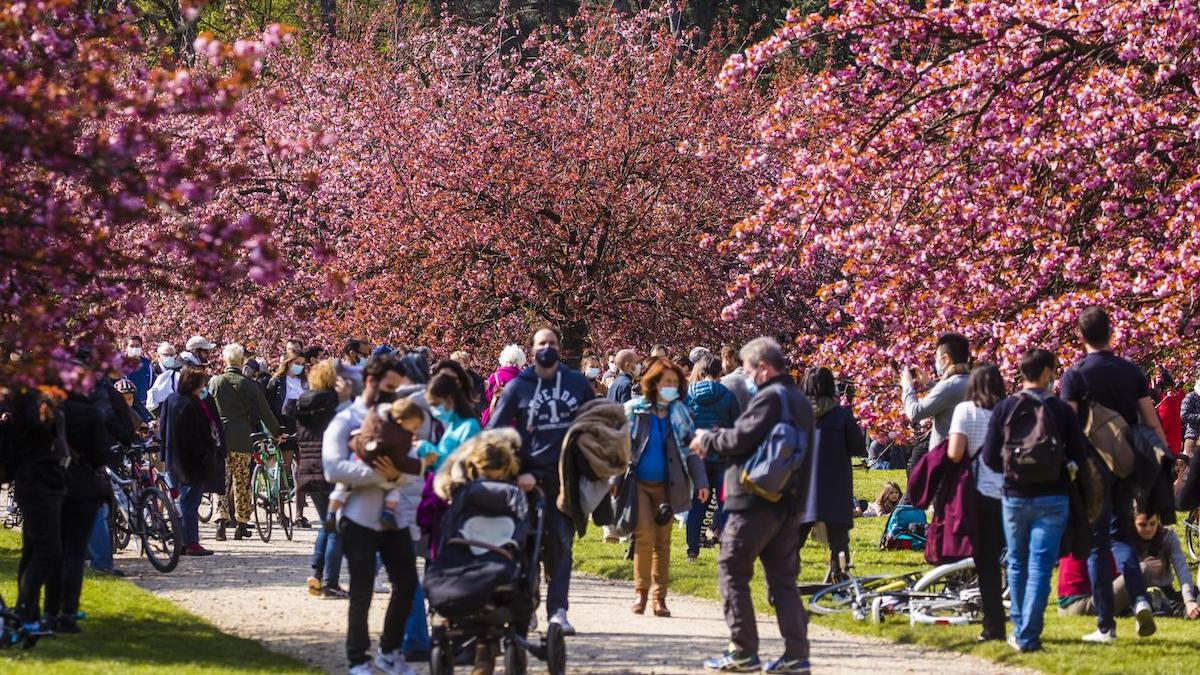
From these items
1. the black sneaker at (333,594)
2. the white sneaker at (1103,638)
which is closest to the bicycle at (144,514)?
the black sneaker at (333,594)

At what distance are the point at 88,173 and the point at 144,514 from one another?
6655 mm

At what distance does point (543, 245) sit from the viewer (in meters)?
25.9

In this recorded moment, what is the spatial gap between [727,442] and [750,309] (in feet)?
64.4

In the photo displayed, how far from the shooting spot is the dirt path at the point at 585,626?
1009cm

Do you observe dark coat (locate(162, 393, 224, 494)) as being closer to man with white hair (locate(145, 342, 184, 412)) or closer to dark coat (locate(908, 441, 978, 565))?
man with white hair (locate(145, 342, 184, 412))

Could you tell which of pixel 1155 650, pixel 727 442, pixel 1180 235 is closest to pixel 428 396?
pixel 727 442

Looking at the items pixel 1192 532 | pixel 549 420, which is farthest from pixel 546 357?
pixel 1192 532

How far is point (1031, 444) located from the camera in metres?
9.97

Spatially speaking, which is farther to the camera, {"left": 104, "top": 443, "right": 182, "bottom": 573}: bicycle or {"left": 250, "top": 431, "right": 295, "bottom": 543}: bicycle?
{"left": 250, "top": 431, "right": 295, "bottom": 543}: bicycle

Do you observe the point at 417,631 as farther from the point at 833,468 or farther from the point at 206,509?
the point at 206,509

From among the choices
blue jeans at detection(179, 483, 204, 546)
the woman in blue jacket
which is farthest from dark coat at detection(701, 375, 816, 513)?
blue jeans at detection(179, 483, 204, 546)

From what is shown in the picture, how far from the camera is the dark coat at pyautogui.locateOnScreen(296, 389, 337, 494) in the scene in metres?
13.3

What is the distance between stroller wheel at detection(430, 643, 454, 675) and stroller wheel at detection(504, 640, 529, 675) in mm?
288

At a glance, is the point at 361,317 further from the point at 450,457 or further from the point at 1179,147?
the point at 450,457
